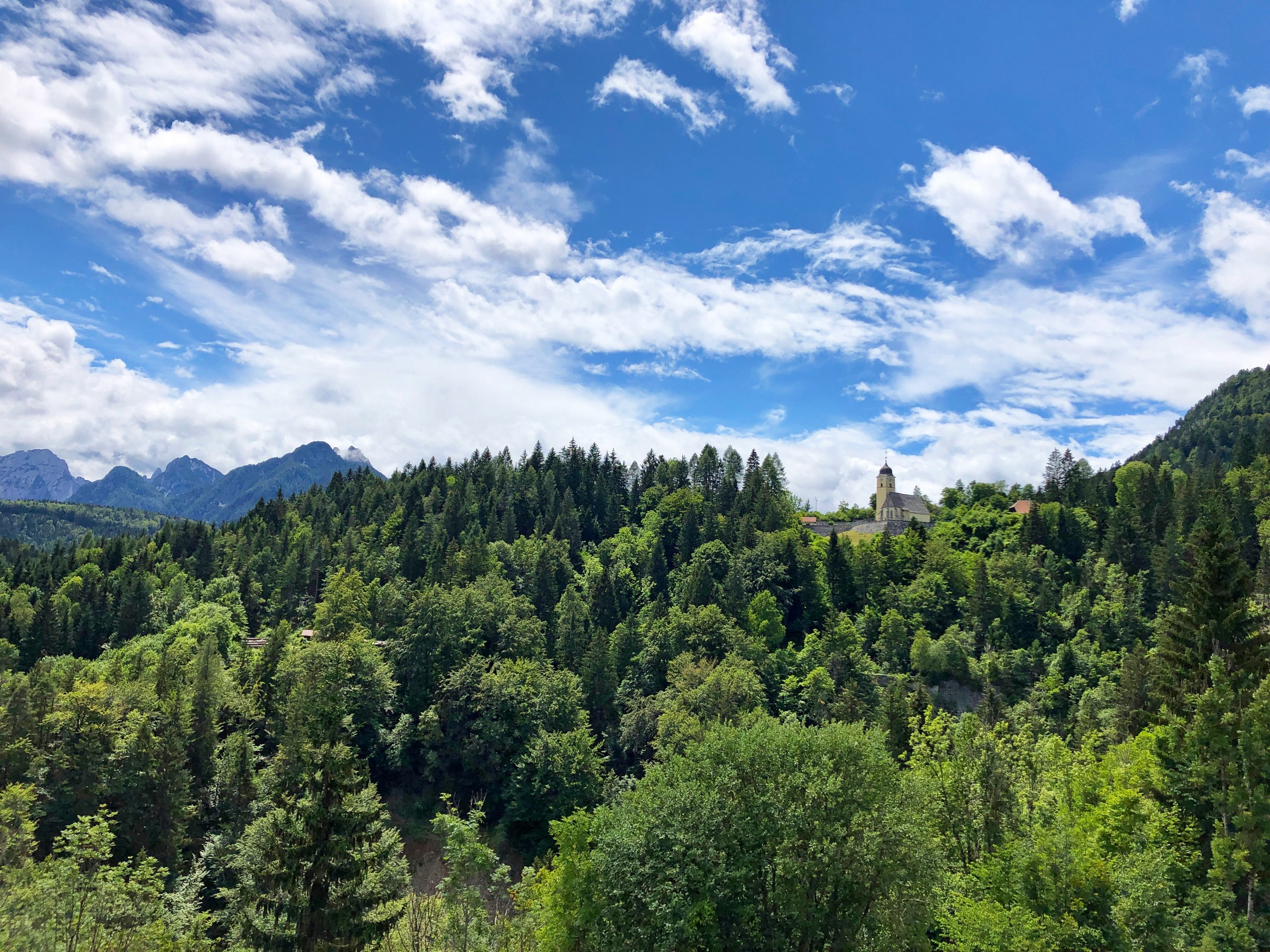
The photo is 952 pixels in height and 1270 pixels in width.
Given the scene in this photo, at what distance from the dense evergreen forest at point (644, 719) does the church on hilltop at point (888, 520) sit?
665 cm

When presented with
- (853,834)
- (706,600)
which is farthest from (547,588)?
(853,834)

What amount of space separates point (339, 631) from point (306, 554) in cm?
2664

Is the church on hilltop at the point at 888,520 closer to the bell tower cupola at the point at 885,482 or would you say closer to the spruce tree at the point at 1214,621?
the bell tower cupola at the point at 885,482

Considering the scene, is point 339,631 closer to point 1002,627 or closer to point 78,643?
point 78,643

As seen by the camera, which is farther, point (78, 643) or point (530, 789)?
point (78, 643)

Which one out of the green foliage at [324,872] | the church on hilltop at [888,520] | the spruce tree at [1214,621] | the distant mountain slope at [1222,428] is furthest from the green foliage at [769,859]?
the distant mountain slope at [1222,428]

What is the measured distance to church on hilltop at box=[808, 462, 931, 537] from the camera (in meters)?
112

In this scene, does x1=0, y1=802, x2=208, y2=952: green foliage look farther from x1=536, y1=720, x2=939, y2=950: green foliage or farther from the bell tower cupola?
the bell tower cupola

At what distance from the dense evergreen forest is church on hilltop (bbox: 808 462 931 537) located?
6655 mm

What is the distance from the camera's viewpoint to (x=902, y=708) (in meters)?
54.5

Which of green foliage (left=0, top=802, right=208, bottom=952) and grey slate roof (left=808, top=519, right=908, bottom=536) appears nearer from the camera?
green foliage (left=0, top=802, right=208, bottom=952)

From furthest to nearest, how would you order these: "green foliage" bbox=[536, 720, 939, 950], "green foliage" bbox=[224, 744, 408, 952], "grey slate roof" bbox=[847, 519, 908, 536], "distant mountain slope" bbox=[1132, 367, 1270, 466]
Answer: "distant mountain slope" bbox=[1132, 367, 1270, 466]
"grey slate roof" bbox=[847, 519, 908, 536]
"green foliage" bbox=[536, 720, 939, 950]
"green foliage" bbox=[224, 744, 408, 952]

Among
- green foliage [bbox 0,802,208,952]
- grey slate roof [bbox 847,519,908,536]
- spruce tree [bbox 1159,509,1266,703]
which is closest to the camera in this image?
green foliage [bbox 0,802,208,952]

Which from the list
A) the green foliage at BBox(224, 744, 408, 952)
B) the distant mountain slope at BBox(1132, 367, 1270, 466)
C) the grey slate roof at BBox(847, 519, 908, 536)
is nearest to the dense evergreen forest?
the green foliage at BBox(224, 744, 408, 952)
